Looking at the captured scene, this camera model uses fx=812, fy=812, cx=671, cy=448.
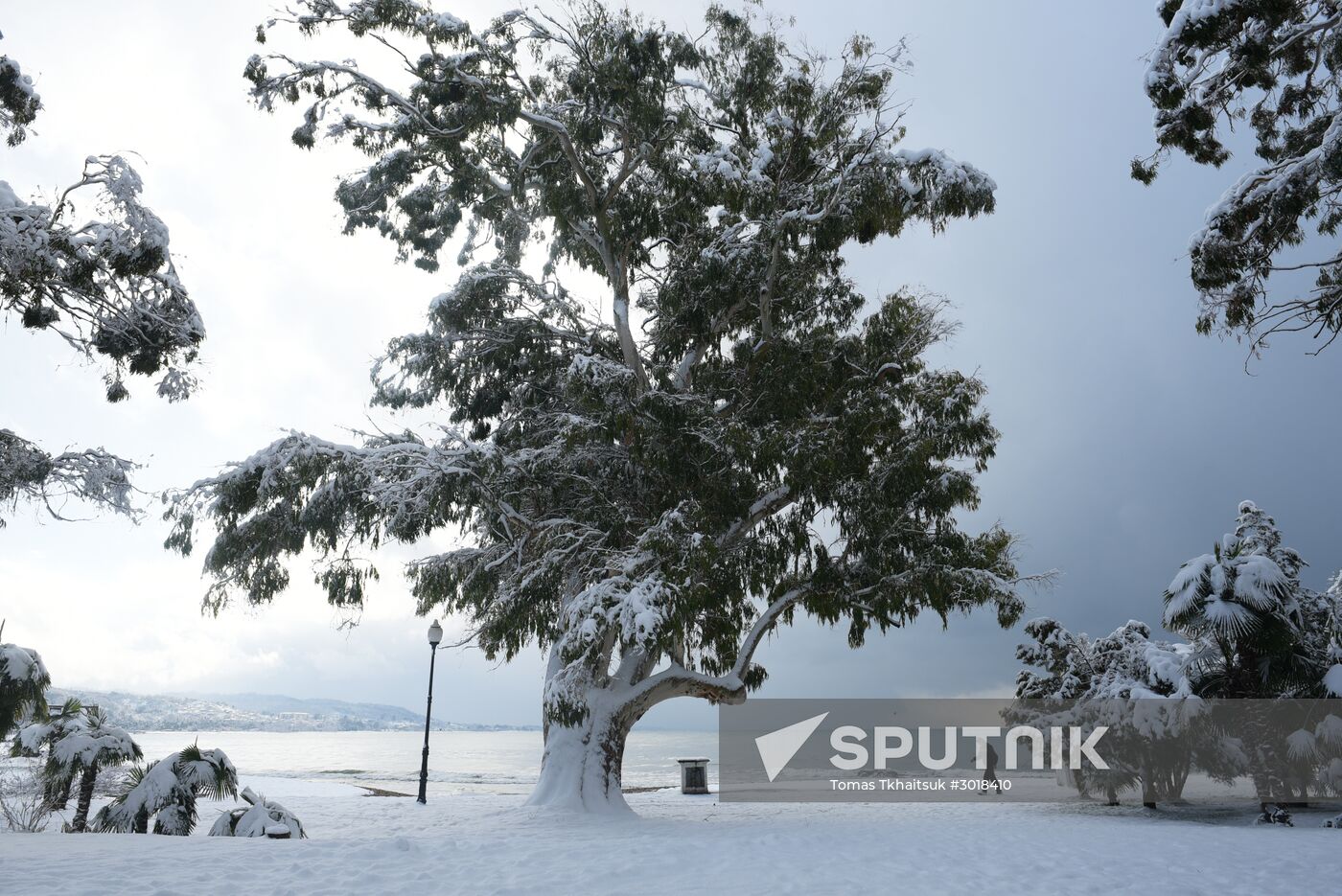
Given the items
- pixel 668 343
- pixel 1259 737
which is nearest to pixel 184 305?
pixel 668 343

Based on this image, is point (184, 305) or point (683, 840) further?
point (683, 840)

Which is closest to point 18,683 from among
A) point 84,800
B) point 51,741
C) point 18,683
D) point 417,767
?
point 18,683

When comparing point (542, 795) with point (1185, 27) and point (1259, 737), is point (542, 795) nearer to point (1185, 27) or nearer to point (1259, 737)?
point (1259, 737)

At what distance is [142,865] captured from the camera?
668 cm

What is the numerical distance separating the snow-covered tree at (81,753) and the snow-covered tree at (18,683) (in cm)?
75

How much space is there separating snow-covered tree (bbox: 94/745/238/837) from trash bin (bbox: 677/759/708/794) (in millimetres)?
11847

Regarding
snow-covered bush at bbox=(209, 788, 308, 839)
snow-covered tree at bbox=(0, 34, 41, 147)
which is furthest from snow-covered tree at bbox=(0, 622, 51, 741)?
snow-covered tree at bbox=(0, 34, 41, 147)

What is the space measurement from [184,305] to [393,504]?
5.47m

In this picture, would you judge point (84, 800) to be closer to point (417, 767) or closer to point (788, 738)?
point (788, 738)

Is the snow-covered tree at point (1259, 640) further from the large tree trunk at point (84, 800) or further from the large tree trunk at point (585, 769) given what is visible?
the large tree trunk at point (84, 800)

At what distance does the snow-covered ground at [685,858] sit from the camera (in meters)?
6.68

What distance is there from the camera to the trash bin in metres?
18.9

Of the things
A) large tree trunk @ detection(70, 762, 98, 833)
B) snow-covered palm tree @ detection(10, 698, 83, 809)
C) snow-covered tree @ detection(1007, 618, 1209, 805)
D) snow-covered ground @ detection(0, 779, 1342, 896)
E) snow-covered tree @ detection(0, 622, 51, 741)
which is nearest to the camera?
snow-covered ground @ detection(0, 779, 1342, 896)

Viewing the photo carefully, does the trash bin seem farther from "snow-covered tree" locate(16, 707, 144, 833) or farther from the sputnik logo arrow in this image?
"snow-covered tree" locate(16, 707, 144, 833)
